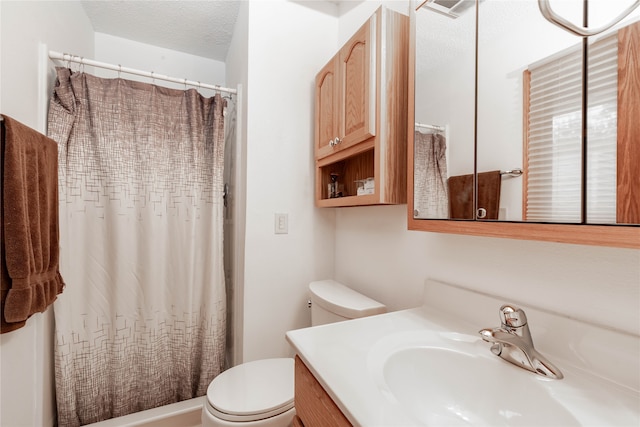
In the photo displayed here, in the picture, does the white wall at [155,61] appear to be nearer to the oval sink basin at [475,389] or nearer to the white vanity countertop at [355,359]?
the white vanity countertop at [355,359]

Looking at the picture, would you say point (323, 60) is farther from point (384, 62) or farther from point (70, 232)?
point (70, 232)

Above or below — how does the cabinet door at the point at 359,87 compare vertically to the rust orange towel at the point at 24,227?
above

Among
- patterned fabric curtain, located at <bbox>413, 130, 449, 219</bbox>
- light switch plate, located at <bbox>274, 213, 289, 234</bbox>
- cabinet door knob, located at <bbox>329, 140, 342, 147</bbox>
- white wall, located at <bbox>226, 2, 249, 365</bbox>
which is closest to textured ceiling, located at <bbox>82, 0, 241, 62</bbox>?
white wall, located at <bbox>226, 2, 249, 365</bbox>

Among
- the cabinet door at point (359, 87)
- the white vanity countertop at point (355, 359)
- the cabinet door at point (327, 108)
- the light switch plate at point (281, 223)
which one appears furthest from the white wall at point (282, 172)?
the white vanity countertop at point (355, 359)

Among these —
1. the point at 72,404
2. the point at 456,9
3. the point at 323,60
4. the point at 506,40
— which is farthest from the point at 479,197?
the point at 72,404

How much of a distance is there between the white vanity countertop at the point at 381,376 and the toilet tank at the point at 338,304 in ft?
0.81

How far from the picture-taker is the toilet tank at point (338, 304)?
3.80 feet

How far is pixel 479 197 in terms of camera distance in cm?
79

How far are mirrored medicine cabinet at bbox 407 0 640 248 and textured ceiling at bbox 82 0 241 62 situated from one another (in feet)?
4.60

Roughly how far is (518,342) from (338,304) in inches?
27.0

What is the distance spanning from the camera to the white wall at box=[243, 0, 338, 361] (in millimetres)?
1526

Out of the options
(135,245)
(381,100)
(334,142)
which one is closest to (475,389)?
(381,100)

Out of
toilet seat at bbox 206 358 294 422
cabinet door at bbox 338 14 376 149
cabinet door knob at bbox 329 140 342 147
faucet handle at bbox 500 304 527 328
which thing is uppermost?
cabinet door at bbox 338 14 376 149

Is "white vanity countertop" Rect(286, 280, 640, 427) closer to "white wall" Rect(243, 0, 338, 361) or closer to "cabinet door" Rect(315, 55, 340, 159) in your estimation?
"white wall" Rect(243, 0, 338, 361)
